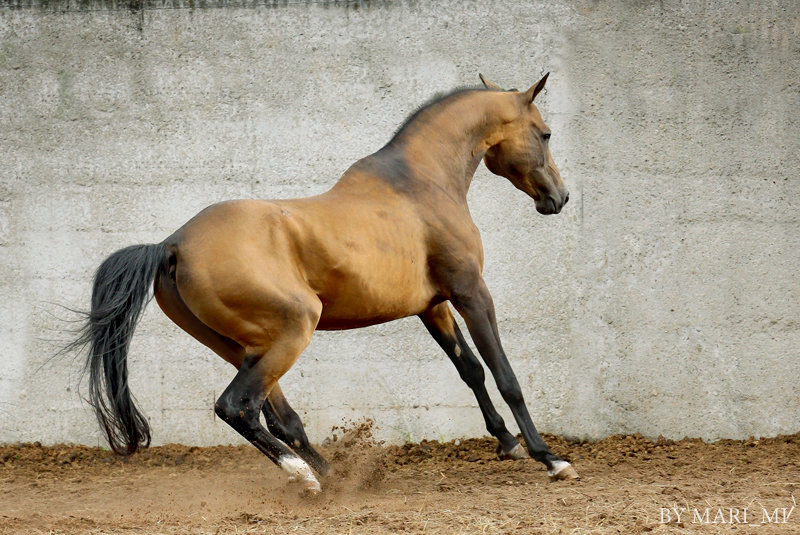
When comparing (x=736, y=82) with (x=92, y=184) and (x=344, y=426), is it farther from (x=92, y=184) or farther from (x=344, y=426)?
(x=92, y=184)

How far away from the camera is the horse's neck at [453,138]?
16.7ft

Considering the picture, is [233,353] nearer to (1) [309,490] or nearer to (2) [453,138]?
(1) [309,490]

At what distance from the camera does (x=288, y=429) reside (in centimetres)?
465

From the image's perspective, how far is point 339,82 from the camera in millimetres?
6543

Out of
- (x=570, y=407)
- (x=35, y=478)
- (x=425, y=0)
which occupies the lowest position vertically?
(x=35, y=478)

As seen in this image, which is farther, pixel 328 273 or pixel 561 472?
pixel 561 472

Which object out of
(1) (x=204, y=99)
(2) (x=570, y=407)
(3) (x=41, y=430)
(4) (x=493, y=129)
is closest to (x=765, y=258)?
(2) (x=570, y=407)

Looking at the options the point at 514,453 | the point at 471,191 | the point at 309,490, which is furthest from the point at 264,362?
the point at 471,191

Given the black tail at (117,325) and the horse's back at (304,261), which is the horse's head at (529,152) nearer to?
the horse's back at (304,261)

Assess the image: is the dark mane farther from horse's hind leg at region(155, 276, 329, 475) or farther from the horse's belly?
horse's hind leg at region(155, 276, 329, 475)

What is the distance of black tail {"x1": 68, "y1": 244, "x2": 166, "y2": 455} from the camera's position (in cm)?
415

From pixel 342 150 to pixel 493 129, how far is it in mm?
1601

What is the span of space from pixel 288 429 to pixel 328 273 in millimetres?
900

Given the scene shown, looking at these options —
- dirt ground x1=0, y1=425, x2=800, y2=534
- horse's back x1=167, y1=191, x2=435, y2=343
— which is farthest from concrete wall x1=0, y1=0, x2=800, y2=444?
horse's back x1=167, y1=191, x2=435, y2=343
